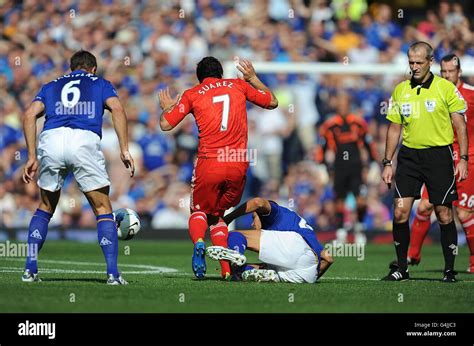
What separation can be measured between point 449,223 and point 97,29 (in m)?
13.4

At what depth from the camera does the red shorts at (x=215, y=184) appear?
10.7 m

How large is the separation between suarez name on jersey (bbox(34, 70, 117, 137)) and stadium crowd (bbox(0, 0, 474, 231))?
1035 cm

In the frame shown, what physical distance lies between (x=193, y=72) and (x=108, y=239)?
12.6 meters

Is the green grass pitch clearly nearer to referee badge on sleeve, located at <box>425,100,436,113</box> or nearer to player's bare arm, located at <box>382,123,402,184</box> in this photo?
player's bare arm, located at <box>382,123,402,184</box>

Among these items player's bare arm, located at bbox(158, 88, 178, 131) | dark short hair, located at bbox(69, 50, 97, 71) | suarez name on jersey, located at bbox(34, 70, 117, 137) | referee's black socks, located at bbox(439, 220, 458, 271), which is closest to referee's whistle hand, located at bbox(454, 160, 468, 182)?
referee's black socks, located at bbox(439, 220, 458, 271)

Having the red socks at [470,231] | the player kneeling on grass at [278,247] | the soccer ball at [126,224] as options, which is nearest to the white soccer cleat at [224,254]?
the player kneeling on grass at [278,247]

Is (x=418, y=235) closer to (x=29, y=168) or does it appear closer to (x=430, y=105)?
(x=430, y=105)

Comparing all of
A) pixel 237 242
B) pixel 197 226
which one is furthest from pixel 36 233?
pixel 237 242

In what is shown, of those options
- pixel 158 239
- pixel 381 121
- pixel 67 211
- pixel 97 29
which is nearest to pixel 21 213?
pixel 67 211

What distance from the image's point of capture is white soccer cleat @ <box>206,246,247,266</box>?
9836 millimetres

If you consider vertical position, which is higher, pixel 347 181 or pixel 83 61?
pixel 83 61

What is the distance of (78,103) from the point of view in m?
9.84
